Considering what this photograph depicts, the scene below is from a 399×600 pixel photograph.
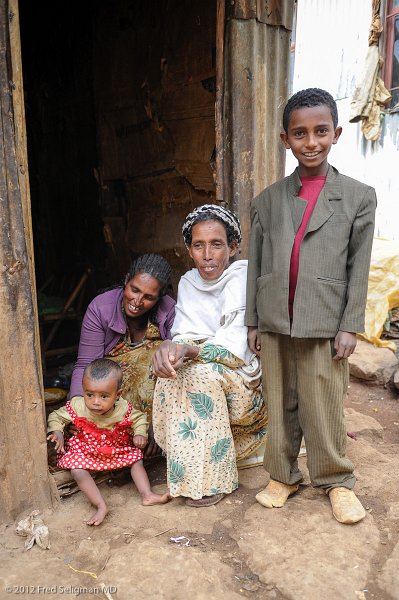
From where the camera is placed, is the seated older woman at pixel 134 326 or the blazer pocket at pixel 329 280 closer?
the blazer pocket at pixel 329 280

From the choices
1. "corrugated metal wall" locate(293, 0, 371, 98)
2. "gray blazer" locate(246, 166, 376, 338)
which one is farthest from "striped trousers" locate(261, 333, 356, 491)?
"corrugated metal wall" locate(293, 0, 371, 98)

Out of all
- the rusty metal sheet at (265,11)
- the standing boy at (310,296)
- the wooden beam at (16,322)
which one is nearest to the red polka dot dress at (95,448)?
the wooden beam at (16,322)

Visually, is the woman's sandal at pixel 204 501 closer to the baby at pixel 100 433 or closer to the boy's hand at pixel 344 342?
the baby at pixel 100 433

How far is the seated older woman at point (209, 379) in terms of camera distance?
233 centimetres

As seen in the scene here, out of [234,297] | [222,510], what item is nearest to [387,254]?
[234,297]

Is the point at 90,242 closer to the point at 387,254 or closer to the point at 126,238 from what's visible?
the point at 126,238

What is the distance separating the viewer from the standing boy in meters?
2.12

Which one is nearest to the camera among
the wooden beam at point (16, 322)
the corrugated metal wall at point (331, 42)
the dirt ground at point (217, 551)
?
the dirt ground at point (217, 551)

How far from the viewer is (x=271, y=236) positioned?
2.29 metres

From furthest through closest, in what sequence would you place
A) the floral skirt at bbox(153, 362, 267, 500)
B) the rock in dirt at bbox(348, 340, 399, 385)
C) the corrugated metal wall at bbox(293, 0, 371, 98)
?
the corrugated metal wall at bbox(293, 0, 371, 98), the rock in dirt at bbox(348, 340, 399, 385), the floral skirt at bbox(153, 362, 267, 500)

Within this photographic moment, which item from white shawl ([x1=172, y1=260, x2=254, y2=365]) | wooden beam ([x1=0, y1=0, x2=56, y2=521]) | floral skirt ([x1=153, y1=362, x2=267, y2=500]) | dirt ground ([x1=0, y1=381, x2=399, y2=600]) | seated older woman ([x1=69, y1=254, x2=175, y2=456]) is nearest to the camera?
dirt ground ([x1=0, y1=381, x2=399, y2=600])

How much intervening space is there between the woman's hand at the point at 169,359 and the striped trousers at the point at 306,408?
41 cm

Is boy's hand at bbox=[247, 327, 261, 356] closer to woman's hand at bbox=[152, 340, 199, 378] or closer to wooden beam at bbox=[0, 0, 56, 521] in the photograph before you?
woman's hand at bbox=[152, 340, 199, 378]

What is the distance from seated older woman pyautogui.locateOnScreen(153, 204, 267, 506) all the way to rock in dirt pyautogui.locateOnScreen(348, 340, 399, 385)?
2.38m
